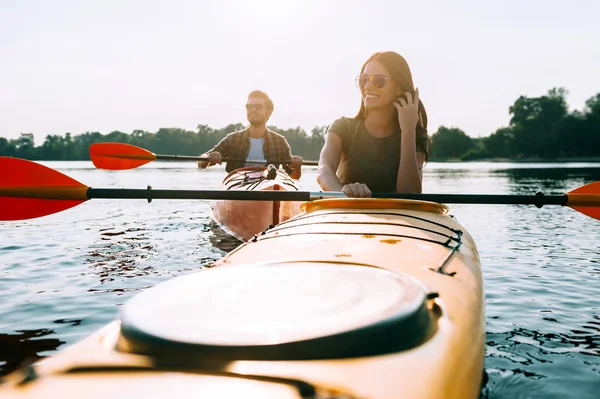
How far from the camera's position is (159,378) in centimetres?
119

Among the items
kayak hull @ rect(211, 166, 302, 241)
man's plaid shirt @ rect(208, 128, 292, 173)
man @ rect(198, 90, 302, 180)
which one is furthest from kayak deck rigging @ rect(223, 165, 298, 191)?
man's plaid shirt @ rect(208, 128, 292, 173)

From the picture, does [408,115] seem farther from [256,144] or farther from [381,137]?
[256,144]

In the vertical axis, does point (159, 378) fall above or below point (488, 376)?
above

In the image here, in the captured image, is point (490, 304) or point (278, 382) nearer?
point (278, 382)

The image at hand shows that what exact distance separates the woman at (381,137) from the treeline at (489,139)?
253ft

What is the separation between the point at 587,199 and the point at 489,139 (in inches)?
3422

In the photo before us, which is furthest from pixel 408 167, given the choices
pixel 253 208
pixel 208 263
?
pixel 208 263

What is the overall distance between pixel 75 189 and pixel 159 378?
4.01 meters

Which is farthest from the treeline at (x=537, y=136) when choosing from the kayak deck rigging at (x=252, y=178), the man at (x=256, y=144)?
the kayak deck rigging at (x=252, y=178)

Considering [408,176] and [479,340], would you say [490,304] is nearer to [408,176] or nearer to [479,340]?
[408,176]

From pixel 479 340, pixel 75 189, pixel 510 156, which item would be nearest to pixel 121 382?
pixel 479 340

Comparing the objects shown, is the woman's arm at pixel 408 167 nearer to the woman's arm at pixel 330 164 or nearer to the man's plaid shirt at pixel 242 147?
the woman's arm at pixel 330 164

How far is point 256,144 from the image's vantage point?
9.65 metres

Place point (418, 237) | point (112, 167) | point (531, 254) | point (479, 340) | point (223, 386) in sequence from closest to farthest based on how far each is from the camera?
1. point (223, 386)
2. point (479, 340)
3. point (418, 237)
4. point (531, 254)
5. point (112, 167)
